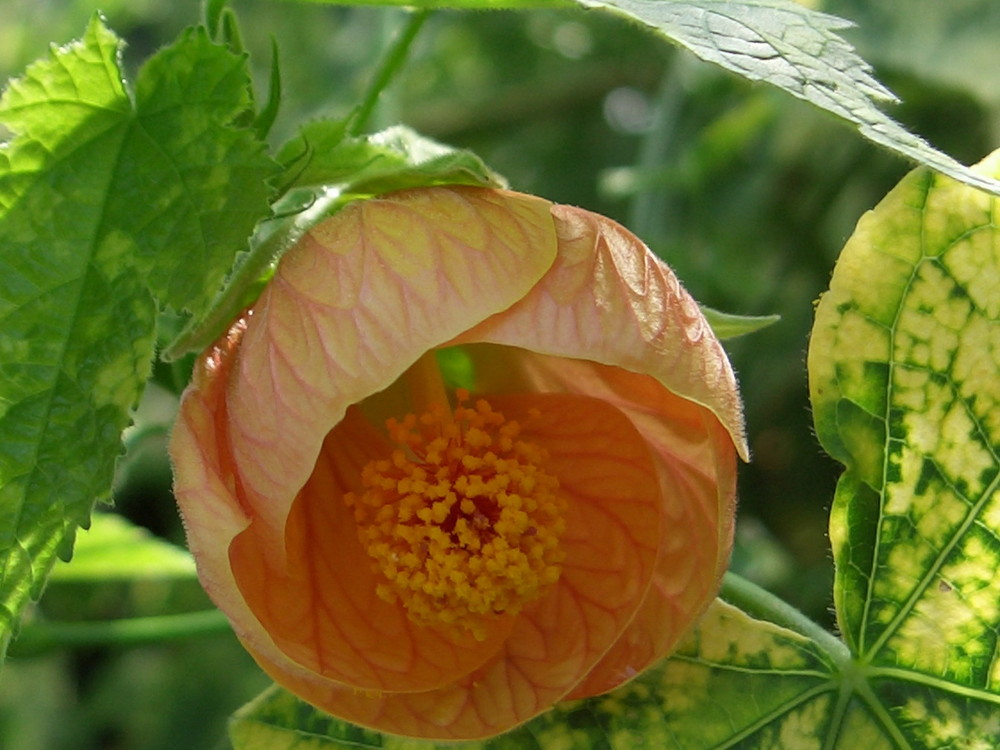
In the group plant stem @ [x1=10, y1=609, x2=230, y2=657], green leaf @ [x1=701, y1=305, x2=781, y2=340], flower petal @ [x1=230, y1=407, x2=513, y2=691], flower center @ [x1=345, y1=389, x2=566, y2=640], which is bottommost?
plant stem @ [x1=10, y1=609, x2=230, y2=657]

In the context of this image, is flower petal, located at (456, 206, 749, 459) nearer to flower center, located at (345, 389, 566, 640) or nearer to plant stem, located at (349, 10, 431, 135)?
flower center, located at (345, 389, 566, 640)

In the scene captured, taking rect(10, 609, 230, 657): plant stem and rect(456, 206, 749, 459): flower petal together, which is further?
rect(10, 609, 230, 657): plant stem

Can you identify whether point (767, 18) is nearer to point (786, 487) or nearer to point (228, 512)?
point (228, 512)

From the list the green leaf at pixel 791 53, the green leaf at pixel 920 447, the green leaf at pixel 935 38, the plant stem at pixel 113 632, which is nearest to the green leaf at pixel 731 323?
the green leaf at pixel 920 447

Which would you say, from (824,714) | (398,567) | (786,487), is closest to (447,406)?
(398,567)

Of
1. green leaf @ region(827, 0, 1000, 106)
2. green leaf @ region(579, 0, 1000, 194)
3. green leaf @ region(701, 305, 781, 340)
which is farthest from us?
green leaf @ region(827, 0, 1000, 106)

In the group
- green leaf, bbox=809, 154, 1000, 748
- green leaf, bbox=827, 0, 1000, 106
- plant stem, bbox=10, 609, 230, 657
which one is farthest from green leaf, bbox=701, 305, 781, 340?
green leaf, bbox=827, 0, 1000, 106
